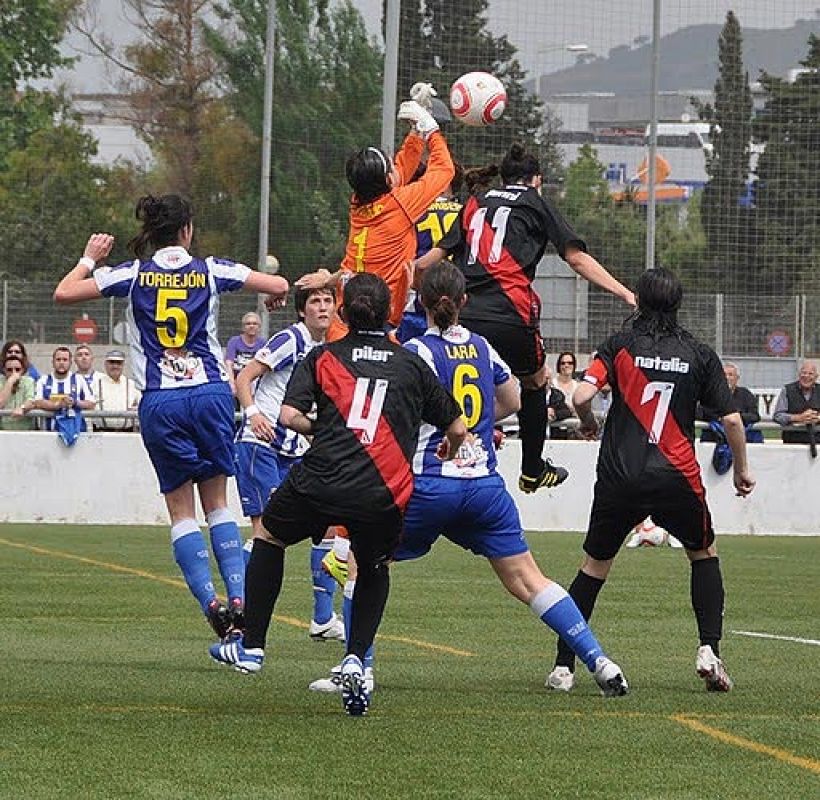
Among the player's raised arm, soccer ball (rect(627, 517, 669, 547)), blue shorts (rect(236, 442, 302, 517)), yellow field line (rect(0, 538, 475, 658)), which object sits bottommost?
soccer ball (rect(627, 517, 669, 547))

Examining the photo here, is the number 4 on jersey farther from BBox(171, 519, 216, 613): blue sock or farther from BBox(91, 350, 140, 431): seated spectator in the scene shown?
BBox(91, 350, 140, 431): seated spectator

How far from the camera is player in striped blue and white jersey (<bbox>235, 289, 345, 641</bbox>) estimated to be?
11680 mm

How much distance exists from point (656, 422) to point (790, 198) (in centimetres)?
1929

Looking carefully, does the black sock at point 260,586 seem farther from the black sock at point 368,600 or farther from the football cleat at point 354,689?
the football cleat at point 354,689

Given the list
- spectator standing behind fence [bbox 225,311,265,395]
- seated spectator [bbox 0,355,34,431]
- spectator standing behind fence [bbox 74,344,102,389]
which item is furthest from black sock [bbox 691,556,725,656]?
spectator standing behind fence [bbox 74,344,102,389]

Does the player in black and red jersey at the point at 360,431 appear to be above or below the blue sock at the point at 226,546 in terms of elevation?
above

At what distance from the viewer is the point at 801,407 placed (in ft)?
77.8

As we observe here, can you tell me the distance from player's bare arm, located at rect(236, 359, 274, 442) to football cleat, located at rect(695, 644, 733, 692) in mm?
2197

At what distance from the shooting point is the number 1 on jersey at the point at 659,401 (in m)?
9.67

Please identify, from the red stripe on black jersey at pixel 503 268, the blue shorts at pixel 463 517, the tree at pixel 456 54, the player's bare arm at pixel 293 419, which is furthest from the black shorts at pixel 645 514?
the tree at pixel 456 54

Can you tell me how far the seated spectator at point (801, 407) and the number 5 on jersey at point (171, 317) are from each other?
13977 millimetres

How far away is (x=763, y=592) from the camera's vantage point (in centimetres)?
1585

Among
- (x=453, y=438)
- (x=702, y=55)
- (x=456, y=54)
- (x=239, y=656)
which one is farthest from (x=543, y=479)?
(x=702, y=55)

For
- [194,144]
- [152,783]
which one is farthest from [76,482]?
[194,144]
